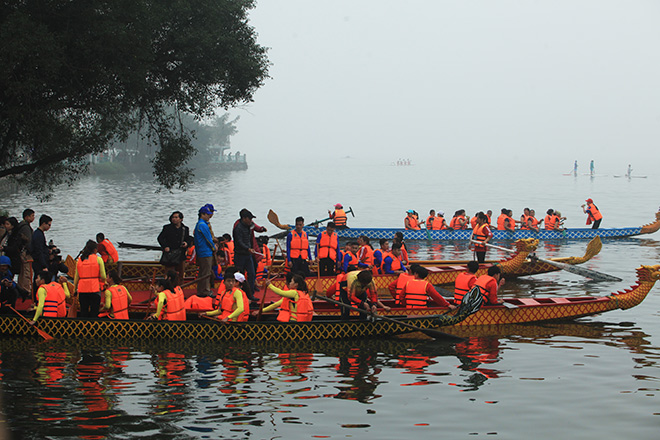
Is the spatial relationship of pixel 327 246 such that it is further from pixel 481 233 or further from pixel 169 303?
pixel 481 233

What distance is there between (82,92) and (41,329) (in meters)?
9.23

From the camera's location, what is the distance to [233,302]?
50.9 ft

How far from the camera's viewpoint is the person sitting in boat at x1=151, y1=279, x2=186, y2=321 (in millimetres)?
15320

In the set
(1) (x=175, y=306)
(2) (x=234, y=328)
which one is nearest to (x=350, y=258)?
(2) (x=234, y=328)

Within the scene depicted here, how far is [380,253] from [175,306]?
7081 mm

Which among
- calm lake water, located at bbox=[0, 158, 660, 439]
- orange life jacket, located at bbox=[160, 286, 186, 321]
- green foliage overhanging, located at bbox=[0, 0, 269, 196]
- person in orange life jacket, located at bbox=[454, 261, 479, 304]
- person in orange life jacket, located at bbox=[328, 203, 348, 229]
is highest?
green foliage overhanging, located at bbox=[0, 0, 269, 196]

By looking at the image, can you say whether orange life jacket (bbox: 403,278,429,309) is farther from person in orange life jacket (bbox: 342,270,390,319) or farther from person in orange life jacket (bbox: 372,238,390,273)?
person in orange life jacket (bbox: 372,238,390,273)

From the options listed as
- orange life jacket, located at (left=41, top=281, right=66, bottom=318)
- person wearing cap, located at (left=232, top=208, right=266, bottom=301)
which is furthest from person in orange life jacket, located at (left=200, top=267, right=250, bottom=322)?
orange life jacket, located at (left=41, top=281, right=66, bottom=318)

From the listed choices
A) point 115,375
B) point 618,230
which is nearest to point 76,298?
point 115,375

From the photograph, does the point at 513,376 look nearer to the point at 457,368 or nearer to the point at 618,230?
the point at 457,368

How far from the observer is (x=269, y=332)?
15.3 meters

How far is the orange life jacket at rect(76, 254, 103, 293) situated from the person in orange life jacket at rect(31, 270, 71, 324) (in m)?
0.51

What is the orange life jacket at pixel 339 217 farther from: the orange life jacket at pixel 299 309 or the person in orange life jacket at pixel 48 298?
the person in orange life jacket at pixel 48 298

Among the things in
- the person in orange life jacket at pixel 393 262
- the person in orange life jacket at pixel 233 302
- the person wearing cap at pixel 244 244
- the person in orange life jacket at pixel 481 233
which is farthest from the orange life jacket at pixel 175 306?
the person in orange life jacket at pixel 481 233
